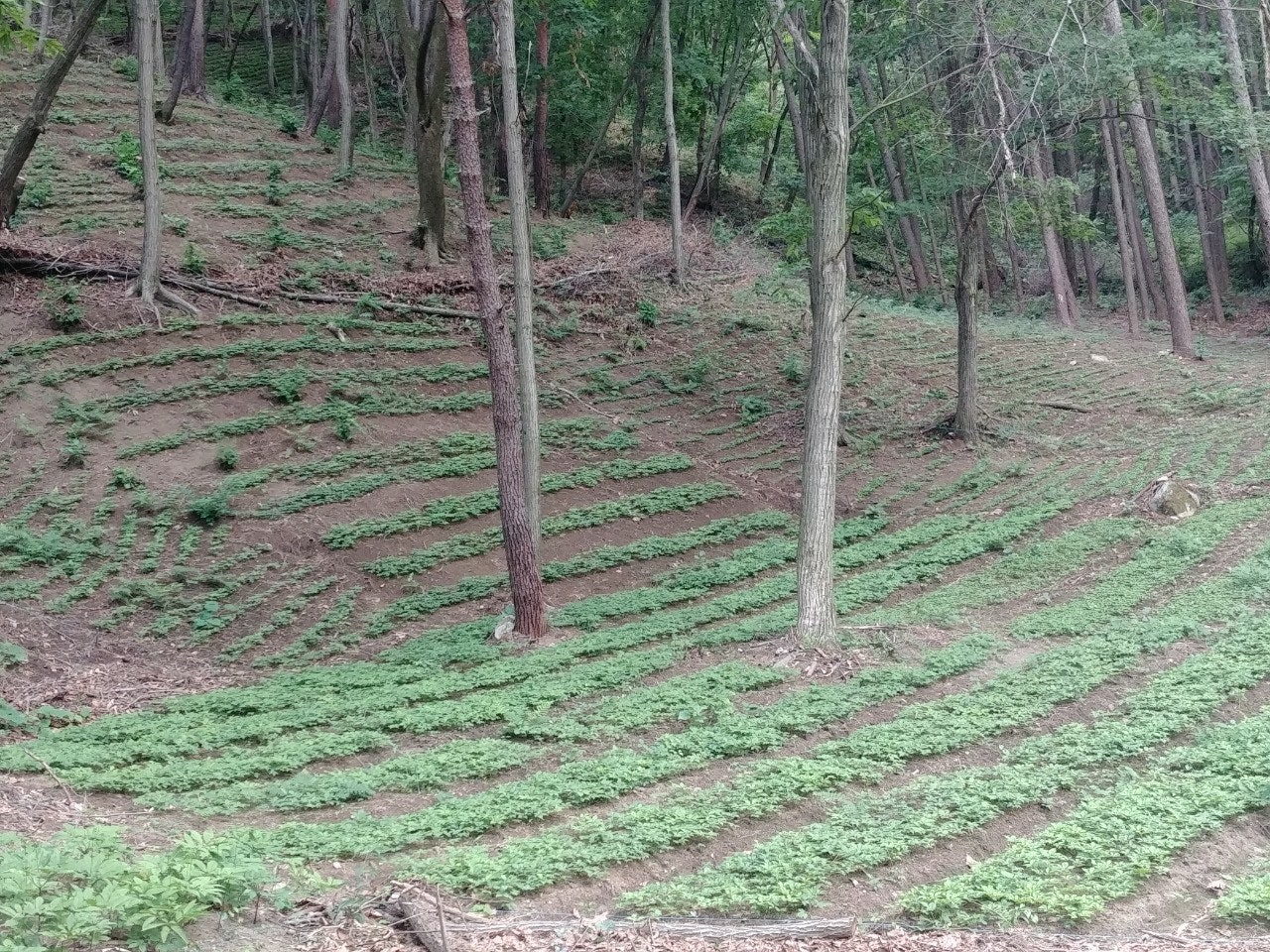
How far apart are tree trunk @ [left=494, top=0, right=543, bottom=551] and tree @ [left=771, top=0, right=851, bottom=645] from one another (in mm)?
3155

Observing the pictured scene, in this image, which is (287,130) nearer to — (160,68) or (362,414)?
(160,68)

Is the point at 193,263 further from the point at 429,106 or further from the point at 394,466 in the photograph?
the point at 394,466

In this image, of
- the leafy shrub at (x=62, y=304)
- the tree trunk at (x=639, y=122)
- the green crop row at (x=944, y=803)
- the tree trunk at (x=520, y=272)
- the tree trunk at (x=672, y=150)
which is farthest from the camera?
the tree trunk at (x=639, y=122)

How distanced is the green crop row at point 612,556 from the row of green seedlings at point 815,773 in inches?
173

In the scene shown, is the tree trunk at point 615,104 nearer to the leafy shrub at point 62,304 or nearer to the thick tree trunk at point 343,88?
the thick tree trunk at point 343,88

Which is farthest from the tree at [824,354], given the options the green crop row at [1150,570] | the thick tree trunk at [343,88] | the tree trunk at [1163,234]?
the thick tree trunk at [343,88]

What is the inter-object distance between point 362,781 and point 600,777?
1.59 meters

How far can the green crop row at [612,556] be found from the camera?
1156cm

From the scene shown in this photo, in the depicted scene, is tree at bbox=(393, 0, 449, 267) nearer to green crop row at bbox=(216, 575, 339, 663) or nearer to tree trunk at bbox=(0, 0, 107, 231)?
tree trunk at bbox=(0, 0, 107, 231)

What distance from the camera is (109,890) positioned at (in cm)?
390

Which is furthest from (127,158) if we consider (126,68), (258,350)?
(126,68)

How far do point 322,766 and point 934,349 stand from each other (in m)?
17.8

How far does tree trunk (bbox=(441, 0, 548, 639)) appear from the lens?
10008mm

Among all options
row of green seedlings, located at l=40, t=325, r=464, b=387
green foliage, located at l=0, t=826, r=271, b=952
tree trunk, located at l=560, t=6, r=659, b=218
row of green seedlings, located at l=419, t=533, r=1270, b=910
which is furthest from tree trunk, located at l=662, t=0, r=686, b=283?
green foliage, located at l=0, t=826, r=271, b=952
